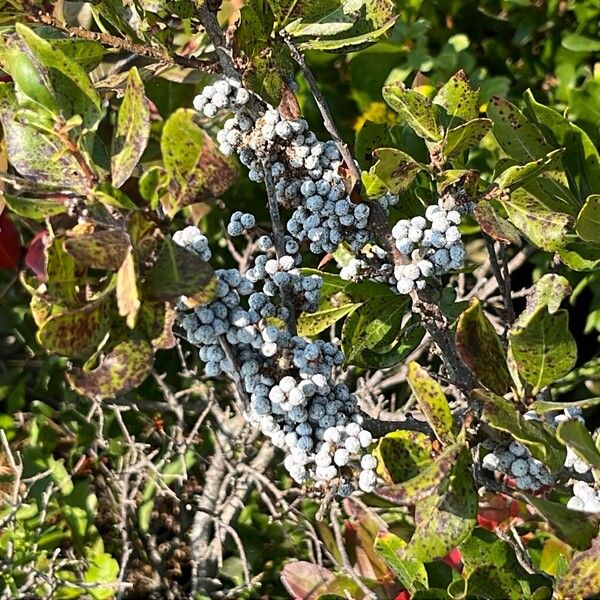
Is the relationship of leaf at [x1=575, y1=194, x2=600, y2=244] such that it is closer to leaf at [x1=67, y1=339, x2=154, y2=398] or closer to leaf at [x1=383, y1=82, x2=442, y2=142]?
leaf at [x1=383, y1=82, x2=442, y2=142]

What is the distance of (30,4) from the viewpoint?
898 mm

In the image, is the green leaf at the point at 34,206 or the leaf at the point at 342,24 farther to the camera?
the leaf at the point at 342,24

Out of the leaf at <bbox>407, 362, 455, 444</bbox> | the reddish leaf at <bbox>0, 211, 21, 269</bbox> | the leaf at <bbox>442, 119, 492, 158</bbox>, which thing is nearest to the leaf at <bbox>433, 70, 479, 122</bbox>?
the leaf at <bbox>442, 119, 492, 158</bbox>

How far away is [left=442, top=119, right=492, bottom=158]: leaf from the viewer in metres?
0.78

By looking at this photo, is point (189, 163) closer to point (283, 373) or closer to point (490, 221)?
point (283, 373)

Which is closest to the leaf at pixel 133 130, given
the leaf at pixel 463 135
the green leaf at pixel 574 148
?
the leaf at pixel 463 135

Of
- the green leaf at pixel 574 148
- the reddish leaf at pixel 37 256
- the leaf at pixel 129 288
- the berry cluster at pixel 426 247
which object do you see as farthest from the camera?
the reddish leaf at pixel 37 256

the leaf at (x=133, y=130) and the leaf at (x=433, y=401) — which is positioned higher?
the leaf at (x=133, y=130)

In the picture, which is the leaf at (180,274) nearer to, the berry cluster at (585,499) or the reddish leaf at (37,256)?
the berry cluster at (585,499)

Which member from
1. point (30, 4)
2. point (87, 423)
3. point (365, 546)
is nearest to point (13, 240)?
point (87, 423)

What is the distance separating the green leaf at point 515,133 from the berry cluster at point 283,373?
0.35 metres

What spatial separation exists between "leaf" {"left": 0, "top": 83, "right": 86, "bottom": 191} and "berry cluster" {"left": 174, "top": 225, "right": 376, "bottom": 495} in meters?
0.10

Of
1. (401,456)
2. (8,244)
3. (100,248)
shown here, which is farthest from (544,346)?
(8,244)

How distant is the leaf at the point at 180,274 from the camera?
612mm
